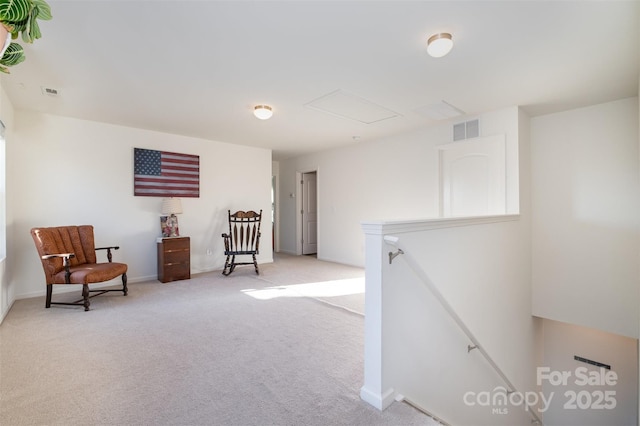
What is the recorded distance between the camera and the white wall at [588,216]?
11.3 ft

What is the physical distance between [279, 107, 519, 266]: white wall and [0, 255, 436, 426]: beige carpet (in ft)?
6.99

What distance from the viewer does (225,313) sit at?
3125mm

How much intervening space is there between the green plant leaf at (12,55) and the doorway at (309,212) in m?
6.01

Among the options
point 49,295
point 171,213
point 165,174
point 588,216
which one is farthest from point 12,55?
point 588,216

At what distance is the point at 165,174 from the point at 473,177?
4.75 meters

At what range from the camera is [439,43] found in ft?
7.15

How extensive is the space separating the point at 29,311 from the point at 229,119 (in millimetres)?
3199

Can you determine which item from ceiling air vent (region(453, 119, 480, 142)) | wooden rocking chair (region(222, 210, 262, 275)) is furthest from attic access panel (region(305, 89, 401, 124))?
wooden rocking chair (region(222, 210, 262, 275))

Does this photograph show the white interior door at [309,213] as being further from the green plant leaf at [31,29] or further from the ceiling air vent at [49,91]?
the green plant leaf at [31,29]

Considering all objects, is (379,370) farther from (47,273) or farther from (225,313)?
(47,273)

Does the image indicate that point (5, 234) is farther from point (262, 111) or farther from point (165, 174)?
point (262, 111)

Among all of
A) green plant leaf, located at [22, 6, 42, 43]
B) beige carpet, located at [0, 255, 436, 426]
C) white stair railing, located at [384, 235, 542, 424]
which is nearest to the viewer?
green plant leaf, located at [22, 6, 42, 43]

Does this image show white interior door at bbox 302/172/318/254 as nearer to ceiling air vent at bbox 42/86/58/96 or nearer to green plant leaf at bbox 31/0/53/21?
ceiling air vent at bbox 42/86/58/96

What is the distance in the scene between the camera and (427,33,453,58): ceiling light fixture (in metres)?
2.16
